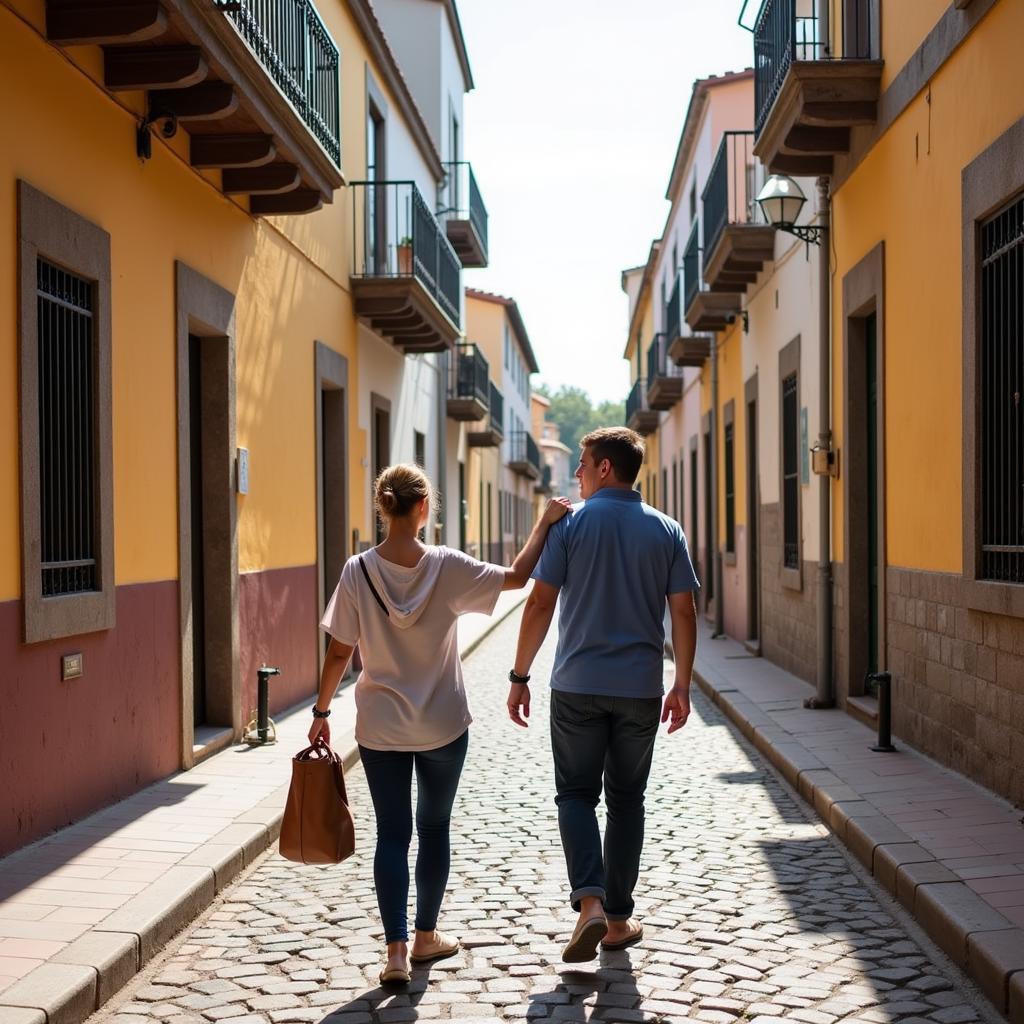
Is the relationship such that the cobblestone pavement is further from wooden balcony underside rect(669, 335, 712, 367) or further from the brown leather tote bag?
wooden balcony underside rect(669, 335, 712, 367)

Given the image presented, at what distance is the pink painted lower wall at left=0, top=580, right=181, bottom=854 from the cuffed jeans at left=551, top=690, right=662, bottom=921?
8.50 feet

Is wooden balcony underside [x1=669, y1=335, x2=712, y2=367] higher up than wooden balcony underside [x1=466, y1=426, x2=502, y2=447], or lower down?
higher up

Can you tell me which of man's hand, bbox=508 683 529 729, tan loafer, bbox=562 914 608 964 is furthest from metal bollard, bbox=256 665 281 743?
tan loafer, bbox=562 914 608 964

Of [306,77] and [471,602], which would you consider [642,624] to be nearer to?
[471,602]

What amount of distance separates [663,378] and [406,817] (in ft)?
74.4

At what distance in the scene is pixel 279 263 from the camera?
1119 centimetres

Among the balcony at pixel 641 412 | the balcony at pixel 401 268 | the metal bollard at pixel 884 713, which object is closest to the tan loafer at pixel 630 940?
the metal bollard at pixel 884 713

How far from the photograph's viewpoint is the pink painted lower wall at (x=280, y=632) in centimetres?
1003

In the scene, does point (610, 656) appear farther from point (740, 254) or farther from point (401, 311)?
point (740, 254)

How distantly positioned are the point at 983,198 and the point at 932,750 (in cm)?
320

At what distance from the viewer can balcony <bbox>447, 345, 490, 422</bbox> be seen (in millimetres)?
25188

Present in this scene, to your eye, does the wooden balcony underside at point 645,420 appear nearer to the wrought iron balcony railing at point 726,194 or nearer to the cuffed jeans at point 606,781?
the wrought iron balcony railing at point 726,194

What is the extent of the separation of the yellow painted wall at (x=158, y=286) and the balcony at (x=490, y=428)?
17.1 meters

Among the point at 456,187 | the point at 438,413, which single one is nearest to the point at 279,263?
the point at 438,413
